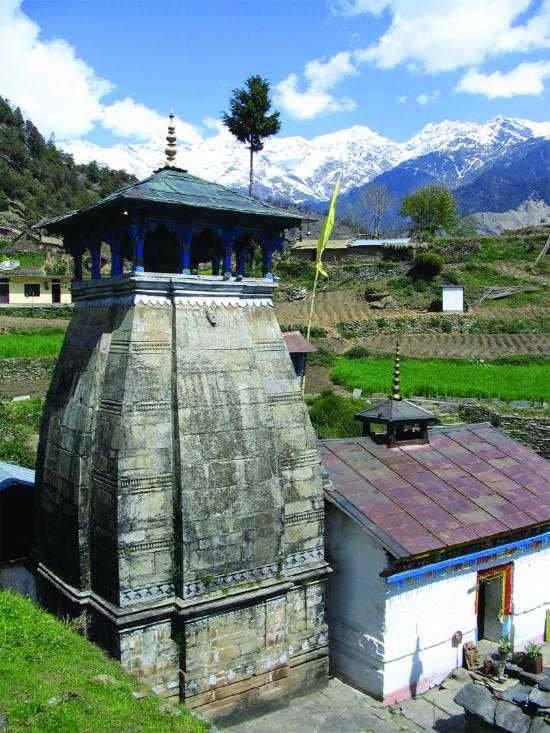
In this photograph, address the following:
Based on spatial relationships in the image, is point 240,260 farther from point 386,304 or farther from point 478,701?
point 386,304

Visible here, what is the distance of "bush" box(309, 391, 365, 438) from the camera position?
23844 millimetres

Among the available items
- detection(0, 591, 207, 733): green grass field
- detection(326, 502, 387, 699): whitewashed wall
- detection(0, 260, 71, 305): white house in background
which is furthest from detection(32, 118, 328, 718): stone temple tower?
detection(0, 260, 71, 305): white house in background

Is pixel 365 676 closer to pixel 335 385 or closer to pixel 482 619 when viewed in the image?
pixel 482 619

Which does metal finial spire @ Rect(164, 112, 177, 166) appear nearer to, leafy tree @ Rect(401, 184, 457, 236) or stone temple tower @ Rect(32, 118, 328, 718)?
stone temple tower @ Rect(32, 118, 328, 718)

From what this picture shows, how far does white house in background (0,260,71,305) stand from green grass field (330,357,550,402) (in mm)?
22908

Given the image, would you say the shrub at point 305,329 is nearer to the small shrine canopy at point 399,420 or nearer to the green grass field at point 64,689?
the small shrine canopy at point 399,420

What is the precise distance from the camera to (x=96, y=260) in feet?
38.8

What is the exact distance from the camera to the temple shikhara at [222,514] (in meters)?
9.19

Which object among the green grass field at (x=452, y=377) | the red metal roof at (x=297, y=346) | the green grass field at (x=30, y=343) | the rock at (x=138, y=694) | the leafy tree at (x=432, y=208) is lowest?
the rock at (x=138, y=694)

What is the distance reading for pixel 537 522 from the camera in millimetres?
12000

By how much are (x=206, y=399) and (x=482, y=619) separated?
680cm

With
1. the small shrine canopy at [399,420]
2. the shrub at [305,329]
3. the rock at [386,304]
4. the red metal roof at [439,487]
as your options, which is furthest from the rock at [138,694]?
the rock at [386,304]

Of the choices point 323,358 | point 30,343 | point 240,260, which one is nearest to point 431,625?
point 240,260

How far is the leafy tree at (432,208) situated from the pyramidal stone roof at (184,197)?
6680cm
